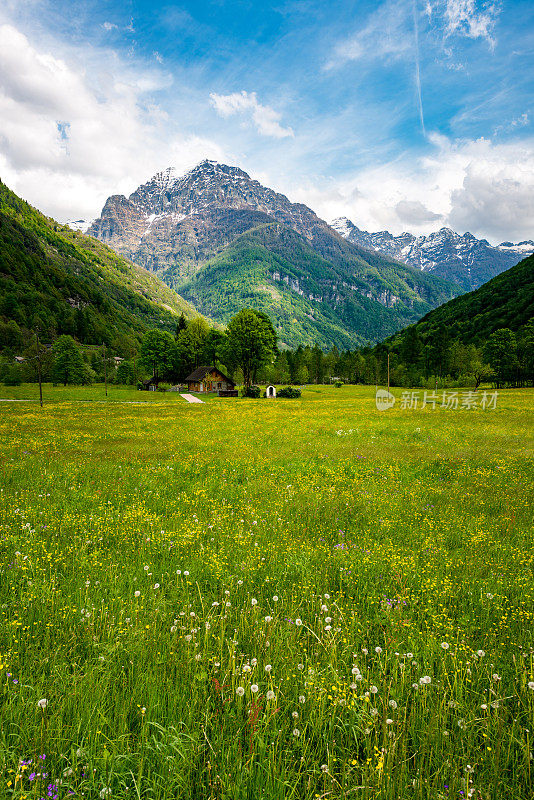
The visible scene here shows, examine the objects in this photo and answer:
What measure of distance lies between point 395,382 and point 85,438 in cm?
12466

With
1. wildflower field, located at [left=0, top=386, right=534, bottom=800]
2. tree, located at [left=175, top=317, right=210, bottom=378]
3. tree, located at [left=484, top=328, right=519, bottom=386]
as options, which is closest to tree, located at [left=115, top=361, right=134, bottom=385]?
tree, located at [left=175, top=317, right=210, bottom=378]

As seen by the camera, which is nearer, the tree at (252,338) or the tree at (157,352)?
the tree at (252,338)

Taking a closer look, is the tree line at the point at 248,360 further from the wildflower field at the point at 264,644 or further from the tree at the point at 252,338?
the wildflower field at the point at 264,644

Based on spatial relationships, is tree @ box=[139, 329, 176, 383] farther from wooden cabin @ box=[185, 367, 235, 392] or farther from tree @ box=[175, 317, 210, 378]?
wooden cabin @ box=[185, 367, 235, 392]

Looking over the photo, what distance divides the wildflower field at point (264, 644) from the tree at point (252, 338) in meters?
69.5

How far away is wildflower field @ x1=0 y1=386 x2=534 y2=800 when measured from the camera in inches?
101

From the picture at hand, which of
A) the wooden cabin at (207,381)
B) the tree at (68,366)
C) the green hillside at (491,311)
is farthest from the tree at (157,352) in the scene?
the green hillside at (491,311)

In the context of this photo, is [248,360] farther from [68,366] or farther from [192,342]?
[68,366]

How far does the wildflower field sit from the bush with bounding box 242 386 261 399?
65.6m

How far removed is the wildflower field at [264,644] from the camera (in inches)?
101

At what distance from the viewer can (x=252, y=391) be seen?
75.3 meters

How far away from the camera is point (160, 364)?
316ft

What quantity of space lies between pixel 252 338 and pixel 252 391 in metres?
12.6

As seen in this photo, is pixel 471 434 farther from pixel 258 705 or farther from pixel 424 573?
pixel 258 705
